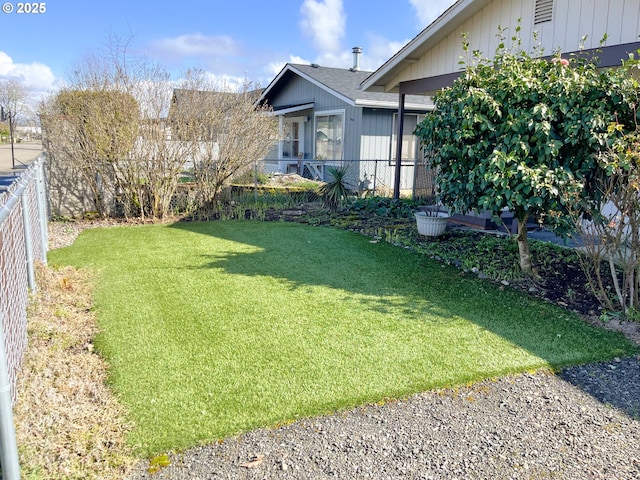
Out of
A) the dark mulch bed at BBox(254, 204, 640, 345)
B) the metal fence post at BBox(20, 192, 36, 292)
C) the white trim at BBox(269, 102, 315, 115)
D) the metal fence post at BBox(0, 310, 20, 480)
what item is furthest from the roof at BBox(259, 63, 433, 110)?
the metal fence post at BBox(0, 310, 20, 480)

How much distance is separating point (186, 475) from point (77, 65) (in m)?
8.90

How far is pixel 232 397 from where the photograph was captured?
3137 mm

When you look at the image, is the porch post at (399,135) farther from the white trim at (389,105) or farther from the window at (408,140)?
the window at (408,140)

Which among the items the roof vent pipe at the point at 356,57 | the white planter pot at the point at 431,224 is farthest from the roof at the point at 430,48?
the roof vent pipe at the point at 356,57

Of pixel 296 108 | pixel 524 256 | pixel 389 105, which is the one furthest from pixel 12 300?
pixel 296 108

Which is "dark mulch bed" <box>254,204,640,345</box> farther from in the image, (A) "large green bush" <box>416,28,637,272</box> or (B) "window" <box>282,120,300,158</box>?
(B) "window" <box>282,120,300,158</box>

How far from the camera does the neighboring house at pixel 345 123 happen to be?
15.3 metres

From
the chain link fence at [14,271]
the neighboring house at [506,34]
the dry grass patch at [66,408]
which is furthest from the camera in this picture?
the neighboring house at [506,34]

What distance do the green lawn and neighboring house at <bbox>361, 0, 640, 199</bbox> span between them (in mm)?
3529

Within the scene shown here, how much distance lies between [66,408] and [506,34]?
27.0ft

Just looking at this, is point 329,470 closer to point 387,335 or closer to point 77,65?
point 387,335

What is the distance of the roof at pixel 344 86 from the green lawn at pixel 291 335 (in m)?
8.32

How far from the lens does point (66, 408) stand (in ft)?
9.46

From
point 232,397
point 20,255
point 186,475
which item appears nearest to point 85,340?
point 20,255
